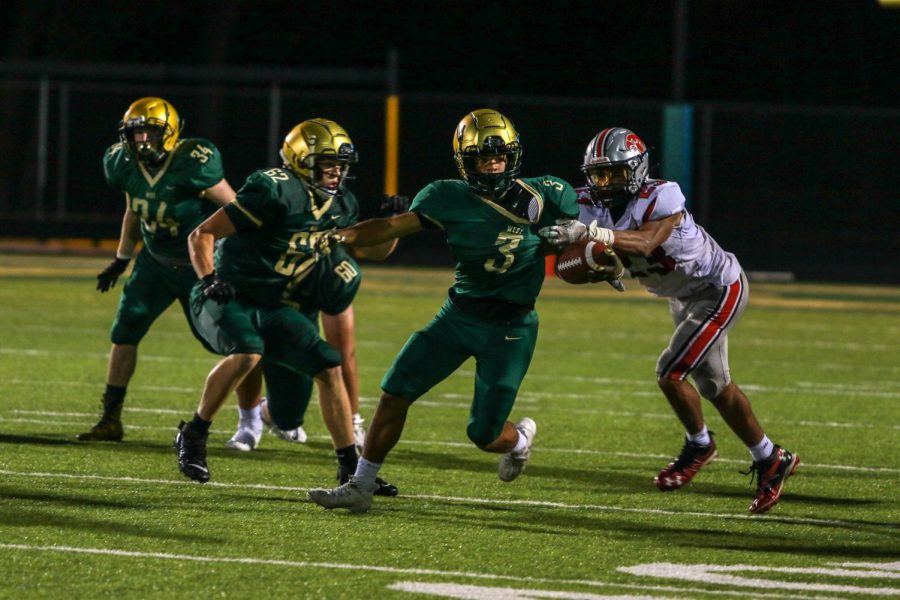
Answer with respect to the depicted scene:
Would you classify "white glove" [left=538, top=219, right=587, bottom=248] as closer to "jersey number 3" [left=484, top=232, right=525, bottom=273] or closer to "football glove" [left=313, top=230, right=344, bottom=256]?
"jersey number 3" [left=484, top=232, right=525, bottom=273]

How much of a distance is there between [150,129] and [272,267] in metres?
1.32

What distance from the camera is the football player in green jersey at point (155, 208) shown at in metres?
7.79

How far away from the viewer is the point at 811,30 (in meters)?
31.9

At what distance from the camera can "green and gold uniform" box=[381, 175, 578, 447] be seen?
20.0 feet

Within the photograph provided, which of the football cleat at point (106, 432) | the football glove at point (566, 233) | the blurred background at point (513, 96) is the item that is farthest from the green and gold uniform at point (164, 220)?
the blurred background at point (513, 96)

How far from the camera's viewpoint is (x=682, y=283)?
684cm

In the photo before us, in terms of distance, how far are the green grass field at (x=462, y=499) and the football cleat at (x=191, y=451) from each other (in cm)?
7

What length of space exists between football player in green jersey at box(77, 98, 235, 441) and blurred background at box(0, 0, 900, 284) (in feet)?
36.3

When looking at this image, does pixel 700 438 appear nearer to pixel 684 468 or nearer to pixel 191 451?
pixel 684 468

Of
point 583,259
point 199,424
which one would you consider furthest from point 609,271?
point 199,424

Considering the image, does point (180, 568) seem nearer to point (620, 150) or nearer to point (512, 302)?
point (512, 302)

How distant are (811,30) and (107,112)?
14191 mm

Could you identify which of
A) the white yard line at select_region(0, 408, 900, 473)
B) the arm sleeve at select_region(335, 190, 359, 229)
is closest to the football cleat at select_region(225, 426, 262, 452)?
the white yard line at select_region(0, 408, 900, 473)

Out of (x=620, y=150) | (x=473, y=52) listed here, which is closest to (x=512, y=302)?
(x=620, y=150)
